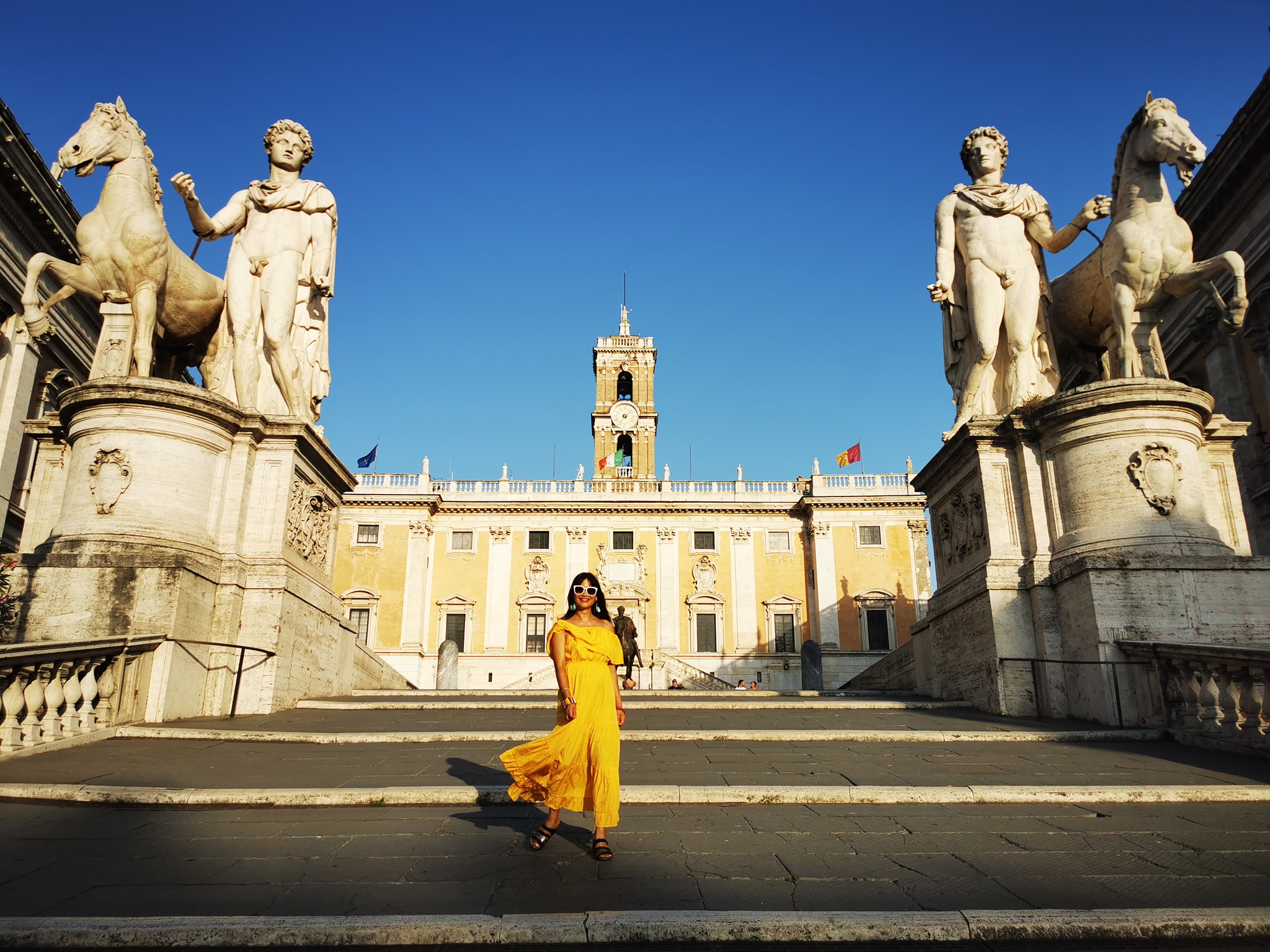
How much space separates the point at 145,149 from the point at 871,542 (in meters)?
39.5

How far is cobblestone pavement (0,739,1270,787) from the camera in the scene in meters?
5.73

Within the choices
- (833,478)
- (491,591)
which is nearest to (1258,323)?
(833,478)

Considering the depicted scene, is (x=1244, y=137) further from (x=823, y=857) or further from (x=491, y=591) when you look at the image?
(x=491, y=591)

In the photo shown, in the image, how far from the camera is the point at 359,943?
3031mm

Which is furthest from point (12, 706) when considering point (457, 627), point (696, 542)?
point (696, 542)

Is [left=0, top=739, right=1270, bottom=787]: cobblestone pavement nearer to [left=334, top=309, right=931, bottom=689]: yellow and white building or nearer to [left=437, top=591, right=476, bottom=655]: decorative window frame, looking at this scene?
[left=334, top=309, right=931, bottom=689]: yellow and white building

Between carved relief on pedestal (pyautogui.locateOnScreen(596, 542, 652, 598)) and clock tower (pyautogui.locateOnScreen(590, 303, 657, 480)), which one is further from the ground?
clock tower (pyautogui.locateOnScreen(590, 303, 657, 480))

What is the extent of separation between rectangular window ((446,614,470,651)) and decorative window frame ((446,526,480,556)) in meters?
3.36

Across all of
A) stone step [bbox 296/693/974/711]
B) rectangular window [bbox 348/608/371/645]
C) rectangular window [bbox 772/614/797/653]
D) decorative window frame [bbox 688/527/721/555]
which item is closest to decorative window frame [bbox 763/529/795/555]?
decorative window frame [bbox 688/527/721/555]

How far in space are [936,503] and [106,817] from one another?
1115cm

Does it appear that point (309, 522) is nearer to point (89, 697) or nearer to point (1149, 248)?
point (89, 697)

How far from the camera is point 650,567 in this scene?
4525cm

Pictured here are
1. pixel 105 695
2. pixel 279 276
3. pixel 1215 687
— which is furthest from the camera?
pixel 279 276

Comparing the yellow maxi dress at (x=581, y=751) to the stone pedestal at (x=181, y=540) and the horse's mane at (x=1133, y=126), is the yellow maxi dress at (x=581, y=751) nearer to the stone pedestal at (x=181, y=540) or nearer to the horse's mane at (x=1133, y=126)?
the stone pedestal at (x=181, y=540)
